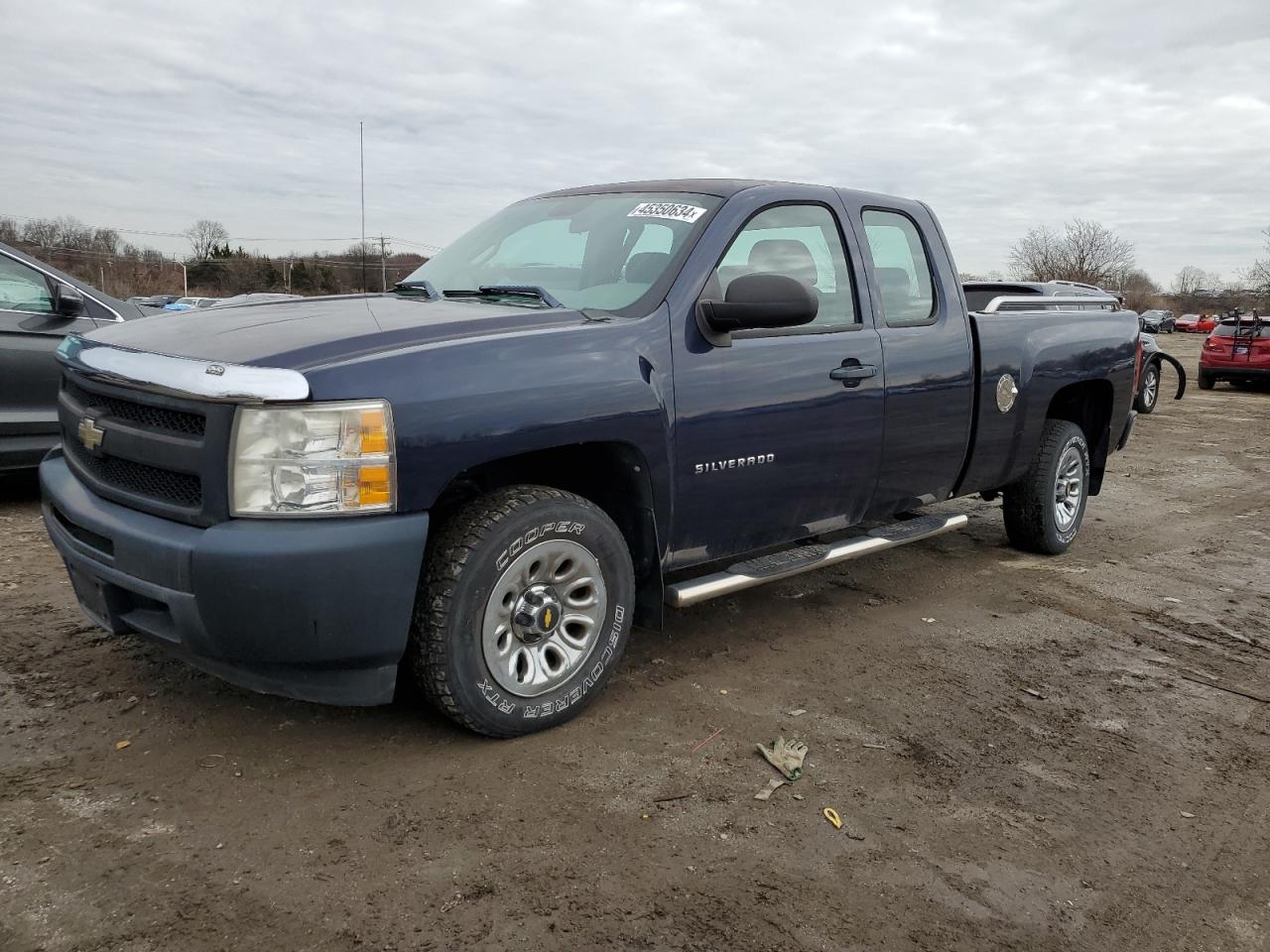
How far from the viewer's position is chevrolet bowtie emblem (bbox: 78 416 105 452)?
309 cm

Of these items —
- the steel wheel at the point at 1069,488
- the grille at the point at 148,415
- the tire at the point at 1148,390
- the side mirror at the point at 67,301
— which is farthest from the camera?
the tire at the point at 1148,390

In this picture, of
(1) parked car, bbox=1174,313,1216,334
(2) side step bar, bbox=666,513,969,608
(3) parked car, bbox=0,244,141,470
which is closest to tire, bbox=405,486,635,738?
(2) side step bar, bbox=666,513,969,608

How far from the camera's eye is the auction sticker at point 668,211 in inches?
154

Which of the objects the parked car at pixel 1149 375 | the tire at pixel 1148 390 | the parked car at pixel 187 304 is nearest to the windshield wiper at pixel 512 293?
the parked car at pixel 187 304

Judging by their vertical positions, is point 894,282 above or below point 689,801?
above

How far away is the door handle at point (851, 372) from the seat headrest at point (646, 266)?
0.83 metres

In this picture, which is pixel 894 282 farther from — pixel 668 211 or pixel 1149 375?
pixel 1149 375

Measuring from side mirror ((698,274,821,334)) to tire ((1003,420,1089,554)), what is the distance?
8.91 ft

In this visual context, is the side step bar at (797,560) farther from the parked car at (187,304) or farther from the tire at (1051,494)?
the parked car at (187,304)

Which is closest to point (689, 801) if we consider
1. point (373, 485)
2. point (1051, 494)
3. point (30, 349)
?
point (373, 485)

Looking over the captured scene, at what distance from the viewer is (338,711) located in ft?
11.4

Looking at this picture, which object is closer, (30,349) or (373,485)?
(373,485)

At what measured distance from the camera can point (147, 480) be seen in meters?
2.96

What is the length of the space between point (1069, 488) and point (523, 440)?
166 inches
